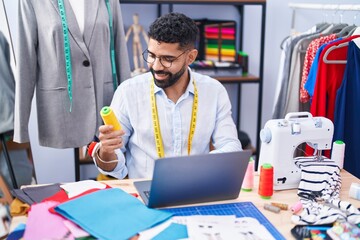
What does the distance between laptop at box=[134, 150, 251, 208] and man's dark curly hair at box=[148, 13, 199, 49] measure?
65cm

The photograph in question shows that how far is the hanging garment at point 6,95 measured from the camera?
244cm

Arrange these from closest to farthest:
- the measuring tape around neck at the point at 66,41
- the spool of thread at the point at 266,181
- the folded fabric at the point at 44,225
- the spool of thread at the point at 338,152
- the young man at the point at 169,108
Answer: the folded fabric at the point at 44,225 → the spool of thread at the point at 266,181 → the spool of thread at the point at 338,152 → the young man at the point at 169,108 → the measuring tape around neck at the point at 66,41

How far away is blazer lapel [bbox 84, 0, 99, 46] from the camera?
224 centimetres

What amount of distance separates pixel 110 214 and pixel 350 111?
158cm

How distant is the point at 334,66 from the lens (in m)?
2.37

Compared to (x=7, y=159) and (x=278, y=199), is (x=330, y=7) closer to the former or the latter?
(x=278, y=199)

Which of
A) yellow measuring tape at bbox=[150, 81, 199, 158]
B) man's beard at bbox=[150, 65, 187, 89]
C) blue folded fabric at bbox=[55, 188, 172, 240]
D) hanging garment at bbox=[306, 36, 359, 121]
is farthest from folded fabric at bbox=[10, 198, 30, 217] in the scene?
hanging garment at bbox=[306, 36, 359, 121]

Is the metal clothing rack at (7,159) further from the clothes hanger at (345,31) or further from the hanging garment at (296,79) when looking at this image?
the clothes hanger at (345,31)

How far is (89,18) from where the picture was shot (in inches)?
88.4

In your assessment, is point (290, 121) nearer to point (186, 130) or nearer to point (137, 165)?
point (186, 130)

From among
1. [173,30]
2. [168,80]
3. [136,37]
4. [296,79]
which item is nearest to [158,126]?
[168,80]

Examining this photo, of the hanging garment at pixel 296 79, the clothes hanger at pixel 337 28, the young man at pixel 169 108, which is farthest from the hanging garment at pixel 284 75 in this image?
the young man at pixel 169 108

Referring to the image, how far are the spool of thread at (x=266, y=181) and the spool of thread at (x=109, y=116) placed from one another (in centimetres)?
52

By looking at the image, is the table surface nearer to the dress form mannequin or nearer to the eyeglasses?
the eyeglasses
